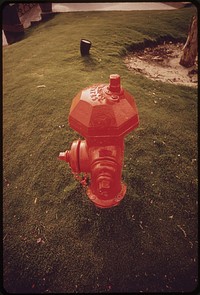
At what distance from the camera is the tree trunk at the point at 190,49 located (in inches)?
210

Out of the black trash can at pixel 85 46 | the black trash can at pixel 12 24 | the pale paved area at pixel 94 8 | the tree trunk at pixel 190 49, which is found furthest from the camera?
the pale paved area at pixel 94 8

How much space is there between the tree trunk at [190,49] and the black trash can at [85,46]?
2464mm

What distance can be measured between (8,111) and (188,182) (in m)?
3.77

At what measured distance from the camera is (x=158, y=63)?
20.3ft

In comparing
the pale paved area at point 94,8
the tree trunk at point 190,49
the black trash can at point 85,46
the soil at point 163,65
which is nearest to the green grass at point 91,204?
the soil at point 163,65

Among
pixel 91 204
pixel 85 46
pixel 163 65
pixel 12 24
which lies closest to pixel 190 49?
pixel 163 65

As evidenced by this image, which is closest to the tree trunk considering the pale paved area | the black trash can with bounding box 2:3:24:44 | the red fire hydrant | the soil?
the soil

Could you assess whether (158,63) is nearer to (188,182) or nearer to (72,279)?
(188,182)

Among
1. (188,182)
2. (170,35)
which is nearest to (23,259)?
(188,182)

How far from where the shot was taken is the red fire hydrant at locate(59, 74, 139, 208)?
1.77m

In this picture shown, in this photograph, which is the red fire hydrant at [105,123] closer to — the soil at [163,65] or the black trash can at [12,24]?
the soil at [163,65]

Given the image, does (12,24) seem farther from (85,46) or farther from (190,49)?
(190,49)

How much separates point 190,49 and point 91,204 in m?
4.83

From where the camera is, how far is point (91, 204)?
310 centimetres
